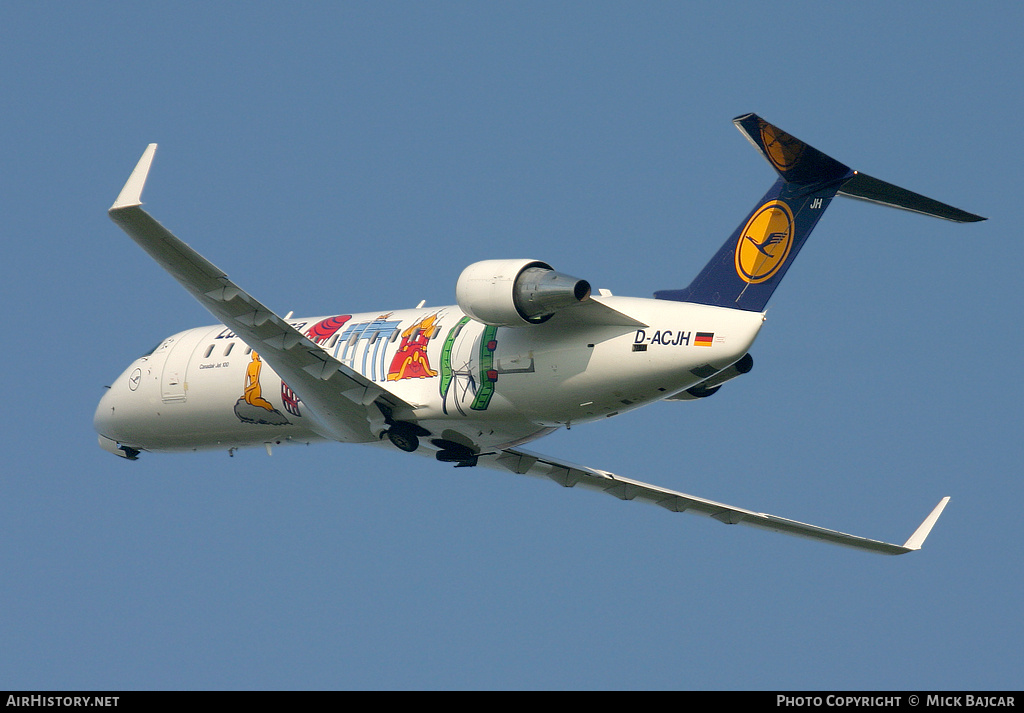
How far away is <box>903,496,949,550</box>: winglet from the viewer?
26906 mm

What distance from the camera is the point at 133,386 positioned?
29156 millimetres

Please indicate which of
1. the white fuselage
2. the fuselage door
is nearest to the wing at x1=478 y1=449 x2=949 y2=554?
the white fuselage

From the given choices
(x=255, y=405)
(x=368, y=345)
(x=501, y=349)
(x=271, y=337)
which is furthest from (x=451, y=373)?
(x=255, y=405)

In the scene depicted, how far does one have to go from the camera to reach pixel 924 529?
27016mm

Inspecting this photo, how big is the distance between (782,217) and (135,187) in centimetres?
1059

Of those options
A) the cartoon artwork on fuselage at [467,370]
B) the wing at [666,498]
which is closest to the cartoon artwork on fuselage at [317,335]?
the cartoon artwork on fuselage at [467,370]

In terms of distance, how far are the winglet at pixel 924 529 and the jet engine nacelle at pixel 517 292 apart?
34.8 feet

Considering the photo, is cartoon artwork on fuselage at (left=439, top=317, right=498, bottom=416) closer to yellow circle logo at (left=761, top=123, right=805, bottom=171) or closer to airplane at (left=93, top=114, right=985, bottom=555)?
airplane at (left=93, top=114, right=985, bottom=555)

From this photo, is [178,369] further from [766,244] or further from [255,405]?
[766,244]

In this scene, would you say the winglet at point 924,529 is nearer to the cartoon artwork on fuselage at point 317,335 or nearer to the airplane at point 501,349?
the airplane at point 501,349

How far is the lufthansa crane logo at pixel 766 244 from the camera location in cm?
2117

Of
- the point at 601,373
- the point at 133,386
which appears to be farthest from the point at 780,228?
the point at 133,386

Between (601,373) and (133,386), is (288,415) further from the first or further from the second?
(601,373)
